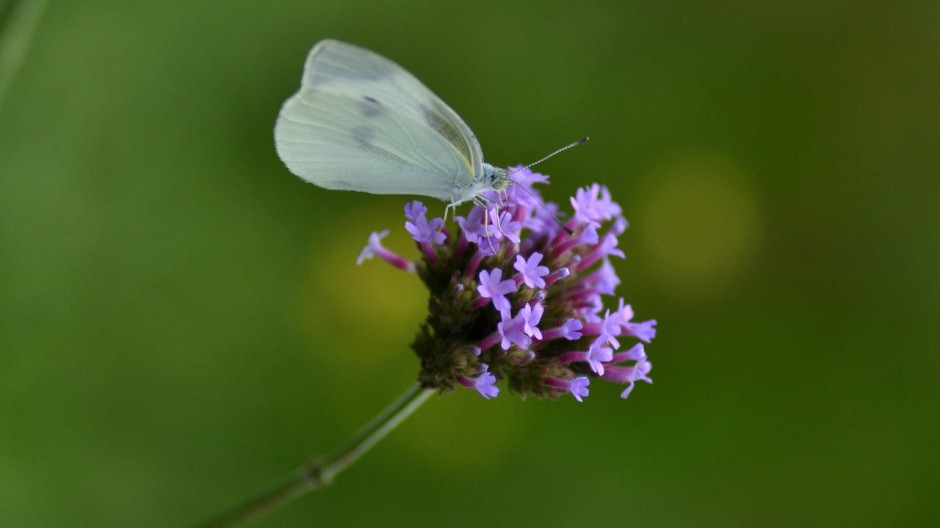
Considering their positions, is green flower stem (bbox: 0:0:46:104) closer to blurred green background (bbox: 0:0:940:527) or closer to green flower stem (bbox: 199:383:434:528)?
green flower stem (bbox: 199:383:434:528)

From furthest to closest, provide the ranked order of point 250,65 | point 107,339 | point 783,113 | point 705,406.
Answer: point 783,113 < point 705,406 < point 250,65 < point 107,339

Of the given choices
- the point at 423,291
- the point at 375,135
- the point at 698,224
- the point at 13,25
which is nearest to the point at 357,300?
the point at 423,291

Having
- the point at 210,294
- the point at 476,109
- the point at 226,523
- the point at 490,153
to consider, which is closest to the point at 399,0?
the point at 476,109

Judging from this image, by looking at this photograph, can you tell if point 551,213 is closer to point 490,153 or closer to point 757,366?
point 490,153

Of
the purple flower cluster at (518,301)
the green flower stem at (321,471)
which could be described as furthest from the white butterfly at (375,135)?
the green flower stem at (321,471)

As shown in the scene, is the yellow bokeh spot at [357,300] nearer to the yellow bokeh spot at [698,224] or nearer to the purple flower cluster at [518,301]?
the yellow bokeh spot at [698,224]

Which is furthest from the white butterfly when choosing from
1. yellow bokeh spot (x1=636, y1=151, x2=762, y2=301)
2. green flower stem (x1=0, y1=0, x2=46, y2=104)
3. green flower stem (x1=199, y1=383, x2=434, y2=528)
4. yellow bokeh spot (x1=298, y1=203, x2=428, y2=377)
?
yellow bokeh spot (x1=636, y1=151, x2=762, y2=301)

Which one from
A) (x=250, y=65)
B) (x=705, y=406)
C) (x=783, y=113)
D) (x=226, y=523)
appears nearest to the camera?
(x=226, y=523)
